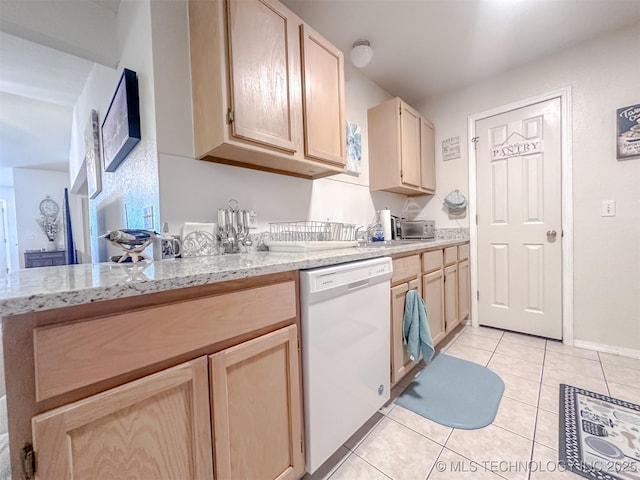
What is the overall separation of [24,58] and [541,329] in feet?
15.3

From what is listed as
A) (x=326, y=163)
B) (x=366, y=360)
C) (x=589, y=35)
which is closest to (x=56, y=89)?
(x=326, y=163)

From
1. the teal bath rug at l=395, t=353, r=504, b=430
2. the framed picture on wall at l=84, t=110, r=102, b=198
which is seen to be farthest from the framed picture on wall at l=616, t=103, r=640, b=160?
the framed picture on wall at l=84, t=110, r=102, b=198

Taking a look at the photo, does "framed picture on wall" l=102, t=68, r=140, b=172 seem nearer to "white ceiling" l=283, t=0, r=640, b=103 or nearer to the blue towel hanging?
"white ceiling" l=283, t=0, r=640, b=103

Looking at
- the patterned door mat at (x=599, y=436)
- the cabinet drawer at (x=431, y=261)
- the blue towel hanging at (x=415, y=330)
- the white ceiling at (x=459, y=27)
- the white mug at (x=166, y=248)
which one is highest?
the white ceiling at (x=459, y=27)

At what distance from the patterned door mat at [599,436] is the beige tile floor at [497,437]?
0.17ft

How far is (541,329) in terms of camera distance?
2.23 m

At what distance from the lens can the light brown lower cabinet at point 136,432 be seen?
500mm

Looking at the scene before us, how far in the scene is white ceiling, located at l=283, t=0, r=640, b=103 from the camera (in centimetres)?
161

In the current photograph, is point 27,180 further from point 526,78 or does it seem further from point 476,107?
point 526,78

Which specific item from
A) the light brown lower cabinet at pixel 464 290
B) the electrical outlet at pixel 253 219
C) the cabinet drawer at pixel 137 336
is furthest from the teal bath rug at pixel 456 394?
the electrical outlet at pixel 253 219

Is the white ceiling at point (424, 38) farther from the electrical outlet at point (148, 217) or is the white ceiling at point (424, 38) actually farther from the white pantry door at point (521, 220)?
the electrical outlet at point (148, 217)

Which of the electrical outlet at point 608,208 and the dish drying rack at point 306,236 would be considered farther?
the electrical outlet at point 608,208

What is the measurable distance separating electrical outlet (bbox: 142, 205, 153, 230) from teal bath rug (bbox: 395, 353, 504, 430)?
165cm

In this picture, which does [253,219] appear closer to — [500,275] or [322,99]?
[322,99]
